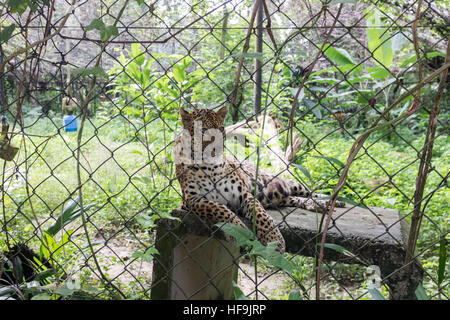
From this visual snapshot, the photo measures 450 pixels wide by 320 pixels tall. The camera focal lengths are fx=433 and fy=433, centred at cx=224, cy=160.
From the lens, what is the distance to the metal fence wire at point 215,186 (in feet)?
4.66

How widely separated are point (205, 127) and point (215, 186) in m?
0.70

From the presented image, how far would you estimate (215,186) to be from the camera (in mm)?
1828

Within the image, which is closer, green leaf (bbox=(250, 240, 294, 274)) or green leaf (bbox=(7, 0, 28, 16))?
green leaf (bbox=(250, 240, 294, 274))

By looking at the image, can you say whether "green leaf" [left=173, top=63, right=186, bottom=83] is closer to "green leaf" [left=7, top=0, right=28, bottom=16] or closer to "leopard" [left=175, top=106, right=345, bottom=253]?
"leopard" [left=175, top=106, right=345, bottom=253]

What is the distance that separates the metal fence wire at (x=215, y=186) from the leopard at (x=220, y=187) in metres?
0.08

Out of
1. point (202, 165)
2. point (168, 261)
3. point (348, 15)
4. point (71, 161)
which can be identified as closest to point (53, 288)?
point (168, 261)

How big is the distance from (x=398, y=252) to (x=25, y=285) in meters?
1.73

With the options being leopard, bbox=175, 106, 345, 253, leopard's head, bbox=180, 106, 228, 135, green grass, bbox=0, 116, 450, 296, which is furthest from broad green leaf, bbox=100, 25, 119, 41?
green grass, bbox=0, 116, 450, 296

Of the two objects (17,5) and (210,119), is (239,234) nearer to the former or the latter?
(210,119)

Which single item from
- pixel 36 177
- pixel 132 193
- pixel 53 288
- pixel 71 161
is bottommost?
pixel 53 288

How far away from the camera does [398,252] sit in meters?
1.97

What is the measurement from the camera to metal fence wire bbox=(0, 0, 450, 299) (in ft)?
4.66

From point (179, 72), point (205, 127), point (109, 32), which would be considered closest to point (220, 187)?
point (205, 127)

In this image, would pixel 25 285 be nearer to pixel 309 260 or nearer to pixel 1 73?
pixel 1 73
